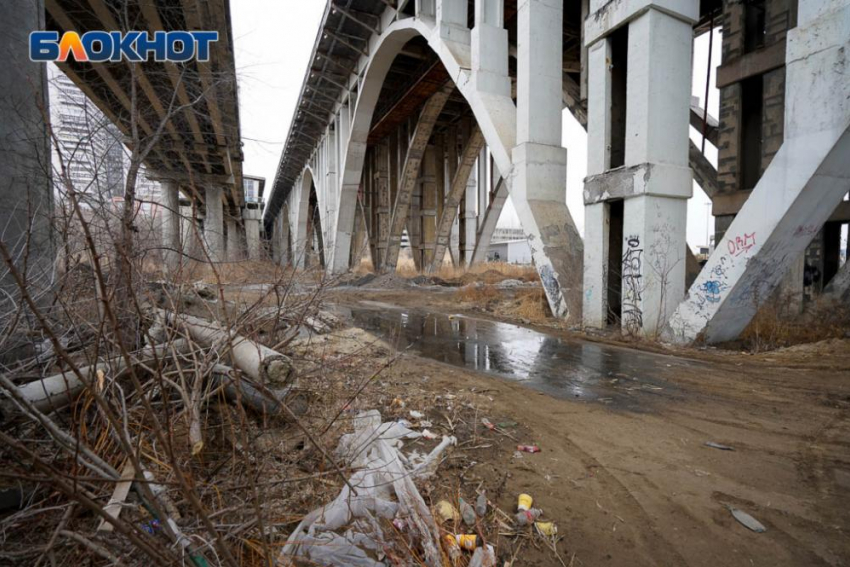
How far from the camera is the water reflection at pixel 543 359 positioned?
401 cm

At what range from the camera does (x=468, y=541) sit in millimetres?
1812

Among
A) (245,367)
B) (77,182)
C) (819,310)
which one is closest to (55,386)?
(245,367)

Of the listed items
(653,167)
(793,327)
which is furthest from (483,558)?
(793,327)

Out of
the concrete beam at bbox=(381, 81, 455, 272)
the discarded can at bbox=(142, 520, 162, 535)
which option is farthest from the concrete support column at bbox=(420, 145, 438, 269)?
the discarded can at bbox=(142, 520, 162, 535)

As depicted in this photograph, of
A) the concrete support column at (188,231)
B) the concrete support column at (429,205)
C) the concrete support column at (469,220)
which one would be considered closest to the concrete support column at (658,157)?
the concrete support column at (188,231)

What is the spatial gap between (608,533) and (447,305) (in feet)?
29.6

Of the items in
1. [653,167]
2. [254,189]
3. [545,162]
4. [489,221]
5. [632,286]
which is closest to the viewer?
[653,167]

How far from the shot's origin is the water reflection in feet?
13.1

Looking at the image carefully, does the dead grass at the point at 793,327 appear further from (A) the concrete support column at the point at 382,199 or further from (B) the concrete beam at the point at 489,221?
(A) the concrete support column at the point at 382,199

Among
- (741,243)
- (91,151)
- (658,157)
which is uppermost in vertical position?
(658,157)

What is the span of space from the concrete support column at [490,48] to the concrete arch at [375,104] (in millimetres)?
250

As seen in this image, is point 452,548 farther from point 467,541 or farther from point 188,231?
point 188,231

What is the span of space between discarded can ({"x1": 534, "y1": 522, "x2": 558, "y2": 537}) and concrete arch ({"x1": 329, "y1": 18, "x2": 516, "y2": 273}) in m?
7.48

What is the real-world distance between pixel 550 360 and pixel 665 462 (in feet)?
8.51
